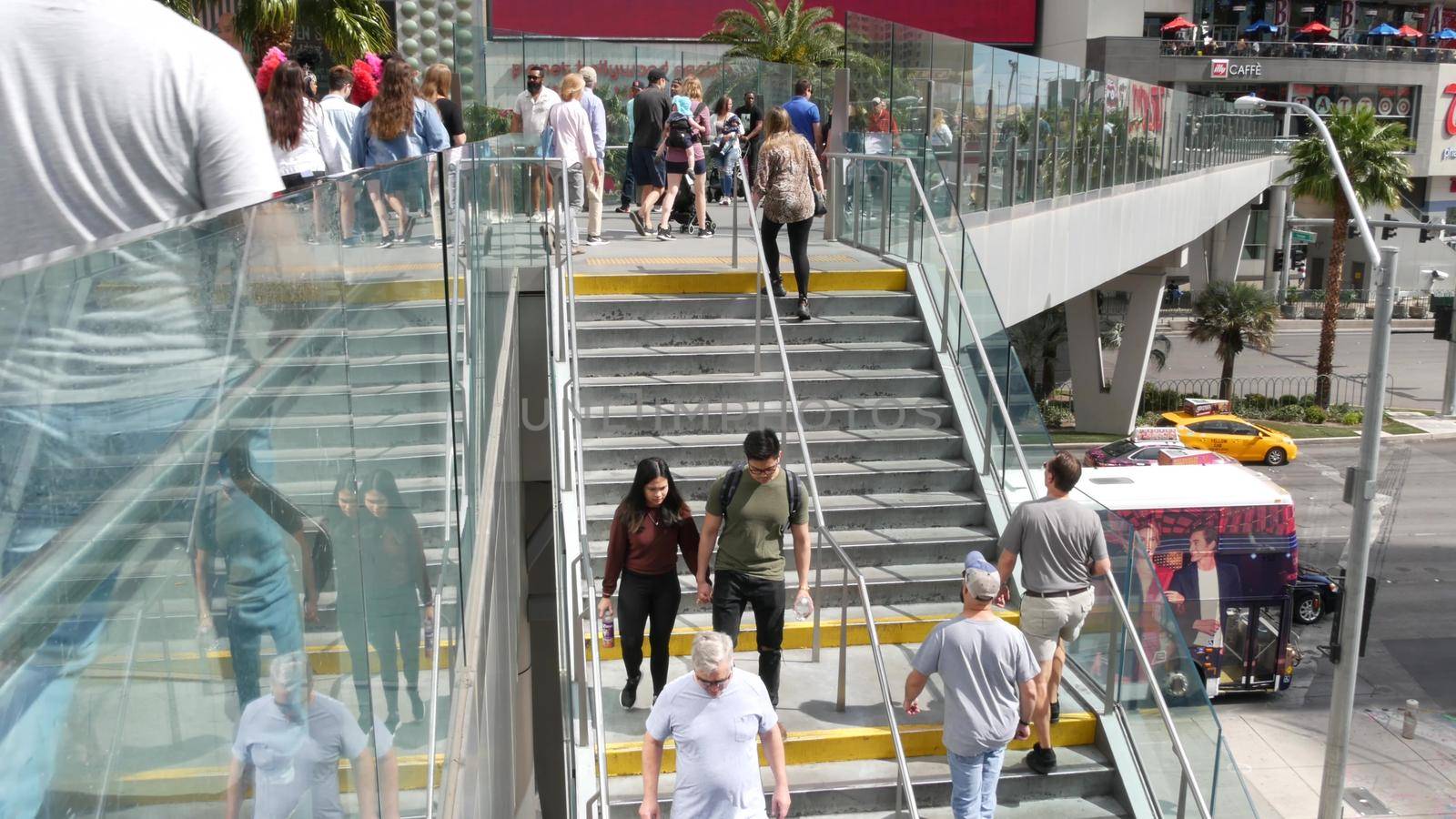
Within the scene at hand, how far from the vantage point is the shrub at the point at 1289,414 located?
1822 inches

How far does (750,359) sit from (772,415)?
2.16ft

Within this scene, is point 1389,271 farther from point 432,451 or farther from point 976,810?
point 432,451

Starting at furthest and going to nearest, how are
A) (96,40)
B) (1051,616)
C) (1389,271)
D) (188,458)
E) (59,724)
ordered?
(1389,271) → (1051,616) → (96,40) → (188,458) → (59,724)

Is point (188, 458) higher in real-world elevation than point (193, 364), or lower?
lower

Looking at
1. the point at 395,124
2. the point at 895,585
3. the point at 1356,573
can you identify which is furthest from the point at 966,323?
the point at 1356,573

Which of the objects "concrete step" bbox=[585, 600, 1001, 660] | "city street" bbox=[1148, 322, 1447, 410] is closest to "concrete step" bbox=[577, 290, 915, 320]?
"concrete step" bbox=[585, 600, 1001, 660]

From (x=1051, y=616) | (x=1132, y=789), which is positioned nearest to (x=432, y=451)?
(x=1051, y=616)

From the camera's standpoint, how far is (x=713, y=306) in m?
11.1

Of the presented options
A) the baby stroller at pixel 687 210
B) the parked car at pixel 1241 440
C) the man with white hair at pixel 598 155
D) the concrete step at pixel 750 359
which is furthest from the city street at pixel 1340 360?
the concrete step at pixel 750 359

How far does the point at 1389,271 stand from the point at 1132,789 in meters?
10.1

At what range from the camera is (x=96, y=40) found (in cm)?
189

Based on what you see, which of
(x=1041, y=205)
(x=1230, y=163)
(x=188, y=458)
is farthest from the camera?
(x=1230, y=163)

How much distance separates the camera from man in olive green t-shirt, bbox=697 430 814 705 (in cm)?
696

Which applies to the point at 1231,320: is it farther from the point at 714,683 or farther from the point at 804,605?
the point at 714,683
